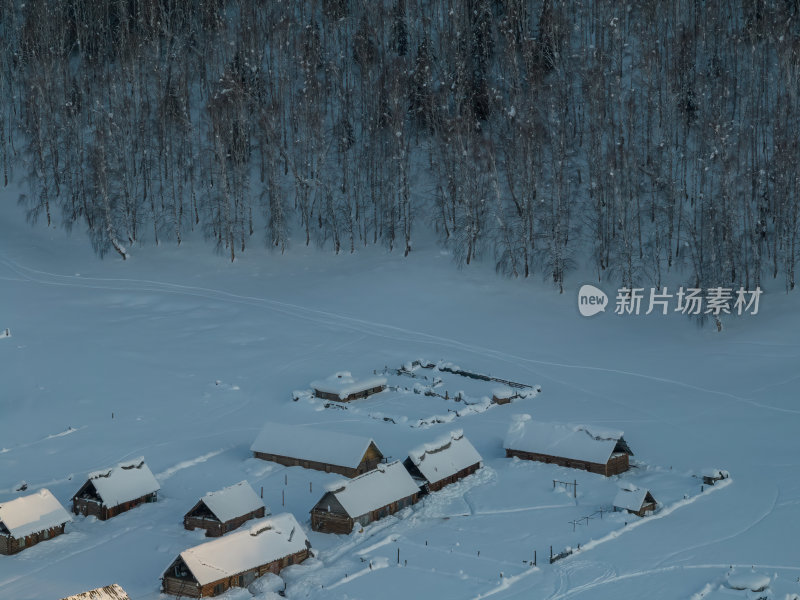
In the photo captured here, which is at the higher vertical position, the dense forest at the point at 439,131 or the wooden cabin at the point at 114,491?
the dense forest at the point at 439,131

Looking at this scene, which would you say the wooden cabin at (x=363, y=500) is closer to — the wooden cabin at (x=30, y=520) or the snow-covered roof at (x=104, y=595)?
the wooden cabin at (x=30, y=520)

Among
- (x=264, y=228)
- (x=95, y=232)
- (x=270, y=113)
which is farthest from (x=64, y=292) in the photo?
(x=270, y=113)

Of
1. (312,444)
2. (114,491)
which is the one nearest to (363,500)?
(312,444)

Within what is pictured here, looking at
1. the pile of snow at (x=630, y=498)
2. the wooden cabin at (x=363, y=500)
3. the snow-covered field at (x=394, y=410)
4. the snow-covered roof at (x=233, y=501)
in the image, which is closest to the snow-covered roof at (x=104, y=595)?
the snow-covered field at (x=394, y=410)

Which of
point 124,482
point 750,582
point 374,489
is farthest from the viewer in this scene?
point 124,482

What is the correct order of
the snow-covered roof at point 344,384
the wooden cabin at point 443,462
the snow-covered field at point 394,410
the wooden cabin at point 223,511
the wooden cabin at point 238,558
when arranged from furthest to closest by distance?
the snow-covered roof at point 344,384 → the wooden cabin at point 443,462 → the wooden cabin at point 223,511 → the snow-covered field at point 394,410 → the wooden cabin at point 238,558

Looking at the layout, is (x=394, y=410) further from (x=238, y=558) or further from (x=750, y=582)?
(x=750, y=582)
